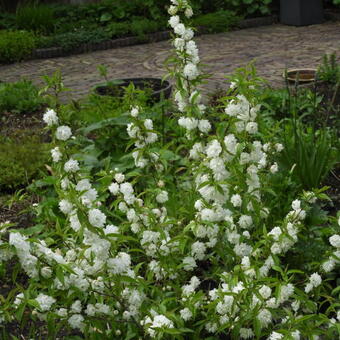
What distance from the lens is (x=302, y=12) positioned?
36.8 feet

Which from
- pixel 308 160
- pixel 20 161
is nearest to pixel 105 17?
pixel 20 161

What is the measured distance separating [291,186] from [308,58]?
215 inches

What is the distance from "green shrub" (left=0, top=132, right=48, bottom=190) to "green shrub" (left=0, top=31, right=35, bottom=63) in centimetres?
442

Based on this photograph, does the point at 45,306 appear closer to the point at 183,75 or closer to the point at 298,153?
the point at 183,75

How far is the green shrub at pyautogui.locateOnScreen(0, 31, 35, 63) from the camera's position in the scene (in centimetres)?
967

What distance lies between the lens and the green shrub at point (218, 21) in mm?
11086

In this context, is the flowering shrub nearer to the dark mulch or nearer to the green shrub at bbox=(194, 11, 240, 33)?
the dark mulch

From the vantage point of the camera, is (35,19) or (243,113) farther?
(35,19)

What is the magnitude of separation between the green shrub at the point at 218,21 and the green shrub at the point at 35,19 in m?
2.30

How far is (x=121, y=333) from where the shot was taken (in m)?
2.86

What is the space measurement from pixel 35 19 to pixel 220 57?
10.1 ft

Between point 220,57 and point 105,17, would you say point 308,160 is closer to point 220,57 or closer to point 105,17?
point 220,57

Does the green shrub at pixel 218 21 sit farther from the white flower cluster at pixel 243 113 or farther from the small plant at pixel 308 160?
the white flower cluster at pixel 243 113

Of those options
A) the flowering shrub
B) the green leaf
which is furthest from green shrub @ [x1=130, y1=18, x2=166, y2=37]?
the flowering shrub
